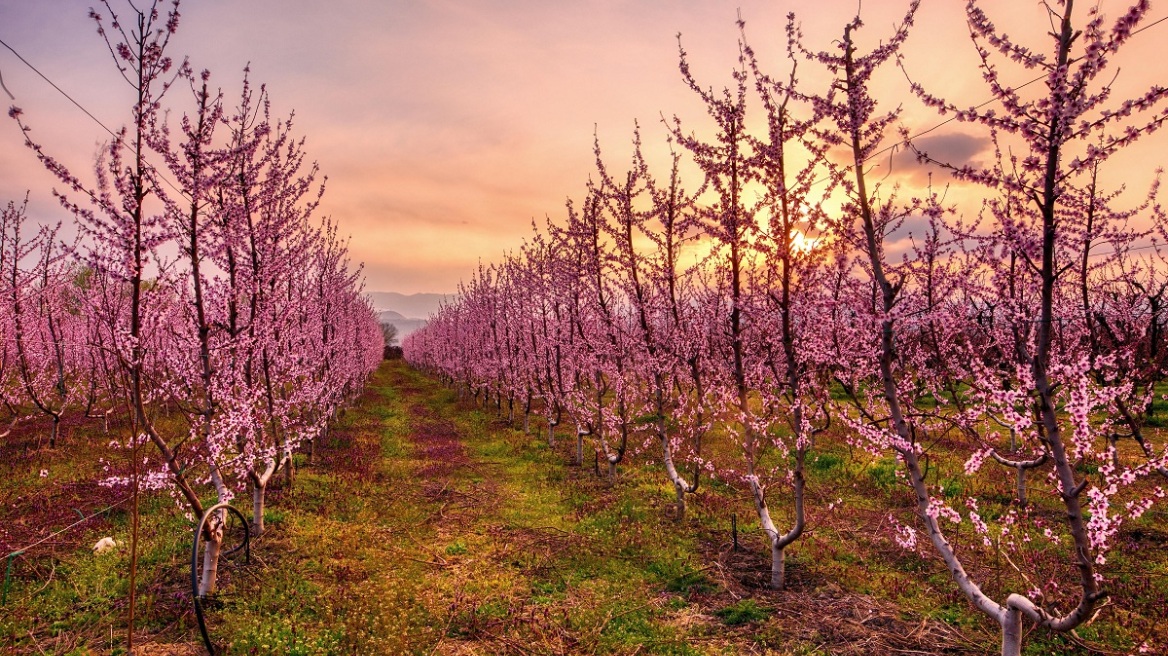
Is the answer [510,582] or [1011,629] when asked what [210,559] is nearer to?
[510,582]

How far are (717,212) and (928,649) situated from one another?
676cm

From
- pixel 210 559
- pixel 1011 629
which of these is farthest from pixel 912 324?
pixel 210 559

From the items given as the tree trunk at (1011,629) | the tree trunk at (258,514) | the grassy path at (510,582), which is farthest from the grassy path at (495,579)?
the tree trunk at (1011,629)

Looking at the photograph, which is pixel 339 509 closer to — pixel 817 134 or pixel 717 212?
pixel 717 212

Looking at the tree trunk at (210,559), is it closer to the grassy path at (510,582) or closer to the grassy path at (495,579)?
the grassy path at (495,579)

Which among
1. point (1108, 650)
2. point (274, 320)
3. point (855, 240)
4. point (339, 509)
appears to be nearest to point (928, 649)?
point (1108, 650)

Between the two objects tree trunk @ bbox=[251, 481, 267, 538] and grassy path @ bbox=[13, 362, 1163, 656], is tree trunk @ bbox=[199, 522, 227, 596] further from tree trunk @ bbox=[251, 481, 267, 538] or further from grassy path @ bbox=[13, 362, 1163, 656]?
tree trunk @ bbox=[251, 481, 267, 538]

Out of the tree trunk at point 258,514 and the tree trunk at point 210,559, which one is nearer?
the tree trunk at point 210,559

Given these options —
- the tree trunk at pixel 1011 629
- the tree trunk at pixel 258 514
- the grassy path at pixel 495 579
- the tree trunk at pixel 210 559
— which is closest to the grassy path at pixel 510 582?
the grassy path at pixel 495 579

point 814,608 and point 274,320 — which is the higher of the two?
point 274,320

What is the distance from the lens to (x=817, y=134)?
6547mm

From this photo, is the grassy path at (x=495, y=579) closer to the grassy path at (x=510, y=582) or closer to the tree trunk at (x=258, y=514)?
the grassy path at (x=510, y=582)

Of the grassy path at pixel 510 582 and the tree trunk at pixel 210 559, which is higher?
Result: the tree trunk at pixel 210 559

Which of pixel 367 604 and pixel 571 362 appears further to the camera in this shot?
pixel 571 362
